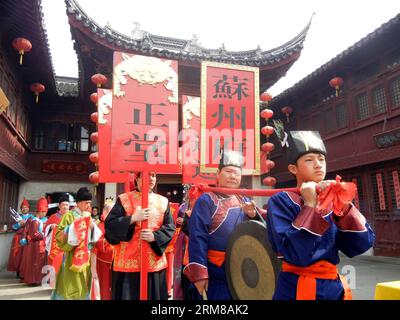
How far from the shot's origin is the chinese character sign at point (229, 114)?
396 centimetres

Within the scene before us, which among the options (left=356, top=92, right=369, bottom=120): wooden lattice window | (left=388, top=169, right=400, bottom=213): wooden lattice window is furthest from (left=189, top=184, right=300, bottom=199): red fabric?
(left=356, top=92, right=369, bottom=120): wooden lattice window

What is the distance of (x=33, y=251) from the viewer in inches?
344

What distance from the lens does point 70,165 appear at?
524 inches

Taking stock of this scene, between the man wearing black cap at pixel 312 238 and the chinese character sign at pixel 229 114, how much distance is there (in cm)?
176

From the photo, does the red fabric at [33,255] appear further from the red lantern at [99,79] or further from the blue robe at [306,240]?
the blue robe at [306,240]

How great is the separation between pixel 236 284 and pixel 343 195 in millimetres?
1308

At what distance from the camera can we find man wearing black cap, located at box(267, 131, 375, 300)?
181 centimetres

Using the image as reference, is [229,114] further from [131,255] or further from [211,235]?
[131,255]

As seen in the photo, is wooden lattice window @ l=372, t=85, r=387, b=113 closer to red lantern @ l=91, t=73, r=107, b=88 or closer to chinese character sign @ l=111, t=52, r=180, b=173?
red lantern @ l=91, t=73, r=107, b=88

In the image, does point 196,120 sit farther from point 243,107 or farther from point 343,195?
point 343,195

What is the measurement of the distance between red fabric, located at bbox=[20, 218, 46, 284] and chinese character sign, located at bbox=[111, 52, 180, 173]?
6.70 meters

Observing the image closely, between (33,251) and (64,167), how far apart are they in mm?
5054

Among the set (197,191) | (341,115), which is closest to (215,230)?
(197,191)
